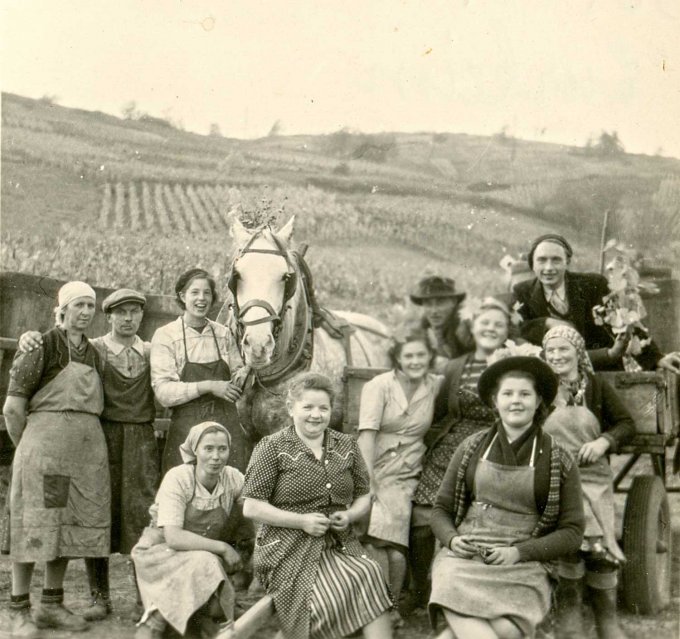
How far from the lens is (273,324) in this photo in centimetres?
437

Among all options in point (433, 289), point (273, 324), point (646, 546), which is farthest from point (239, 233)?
point (646, 546)

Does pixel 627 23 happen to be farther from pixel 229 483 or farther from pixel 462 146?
pixel 229 483

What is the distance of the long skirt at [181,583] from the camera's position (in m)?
3.90

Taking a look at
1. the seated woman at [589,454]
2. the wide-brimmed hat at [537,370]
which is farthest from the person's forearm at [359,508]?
the seated woman at [589,454]

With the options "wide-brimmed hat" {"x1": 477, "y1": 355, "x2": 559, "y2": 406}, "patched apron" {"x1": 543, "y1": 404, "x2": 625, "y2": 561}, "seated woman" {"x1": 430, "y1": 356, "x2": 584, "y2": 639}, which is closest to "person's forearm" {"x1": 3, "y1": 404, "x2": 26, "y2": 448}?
"seated woman" {"x1": 430, "y1": 356, "x2": 584, "y2": 639}

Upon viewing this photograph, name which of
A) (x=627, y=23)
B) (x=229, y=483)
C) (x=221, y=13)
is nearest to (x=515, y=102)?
(x=627, y=23)

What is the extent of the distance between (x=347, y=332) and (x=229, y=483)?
4.19ft

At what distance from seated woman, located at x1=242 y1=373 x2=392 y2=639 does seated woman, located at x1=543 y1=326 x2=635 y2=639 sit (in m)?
0.92

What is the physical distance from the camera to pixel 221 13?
5.20 m

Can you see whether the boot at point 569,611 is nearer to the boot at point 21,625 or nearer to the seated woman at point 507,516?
the seated woman at point 507,516

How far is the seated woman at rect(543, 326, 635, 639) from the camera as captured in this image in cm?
405

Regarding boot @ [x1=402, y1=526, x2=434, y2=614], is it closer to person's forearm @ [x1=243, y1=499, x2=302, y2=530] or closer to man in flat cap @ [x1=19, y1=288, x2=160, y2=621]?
person's forearm @ [x1=243, y1=499, x2=302, y2=530]

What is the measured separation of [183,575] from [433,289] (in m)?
2.11

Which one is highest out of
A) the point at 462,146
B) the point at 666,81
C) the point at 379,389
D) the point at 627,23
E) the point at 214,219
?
the point at 627,23
